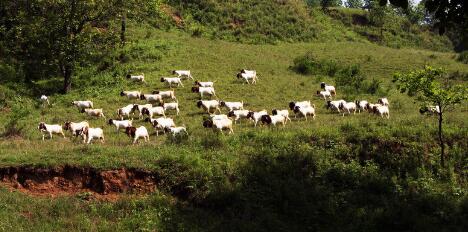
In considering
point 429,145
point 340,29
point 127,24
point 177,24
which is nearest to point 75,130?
point 429,145

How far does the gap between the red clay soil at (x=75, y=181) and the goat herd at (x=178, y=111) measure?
3.62 metres

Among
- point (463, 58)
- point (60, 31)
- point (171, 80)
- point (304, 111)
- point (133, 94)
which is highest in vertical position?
point (60, 31)

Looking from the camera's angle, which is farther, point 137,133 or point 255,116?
point 255,116

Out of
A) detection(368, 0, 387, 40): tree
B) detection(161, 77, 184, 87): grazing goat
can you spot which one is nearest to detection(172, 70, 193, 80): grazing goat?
detection(161, 77, 184, 87): grazing goat

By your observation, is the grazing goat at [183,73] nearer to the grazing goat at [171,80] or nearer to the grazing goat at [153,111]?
the grazing goat at [171,80]

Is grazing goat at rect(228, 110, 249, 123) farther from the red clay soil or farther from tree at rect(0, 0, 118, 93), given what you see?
tree at rect(0, 0, 118, 93)

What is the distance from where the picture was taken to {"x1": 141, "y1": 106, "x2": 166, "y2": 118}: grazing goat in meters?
26.7

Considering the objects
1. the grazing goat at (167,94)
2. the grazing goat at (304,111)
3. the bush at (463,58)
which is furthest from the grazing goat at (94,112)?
the bush at (463,58)

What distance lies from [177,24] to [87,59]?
16622 millimetres

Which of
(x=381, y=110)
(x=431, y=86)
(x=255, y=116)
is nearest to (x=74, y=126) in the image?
(x=255, y=116)

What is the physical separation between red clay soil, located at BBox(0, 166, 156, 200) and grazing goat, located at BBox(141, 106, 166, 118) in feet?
28.8

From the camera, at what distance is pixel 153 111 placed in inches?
1062

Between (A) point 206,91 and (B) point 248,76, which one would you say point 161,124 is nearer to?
(A) point 206,91

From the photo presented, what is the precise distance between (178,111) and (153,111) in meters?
1.43
